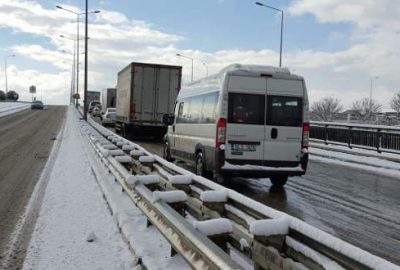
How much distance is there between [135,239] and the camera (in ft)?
20.5

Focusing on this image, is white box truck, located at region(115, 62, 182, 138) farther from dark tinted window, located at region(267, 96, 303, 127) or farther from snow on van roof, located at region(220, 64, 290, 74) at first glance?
dark tinted window, located at region(267, 96, 303, 127)

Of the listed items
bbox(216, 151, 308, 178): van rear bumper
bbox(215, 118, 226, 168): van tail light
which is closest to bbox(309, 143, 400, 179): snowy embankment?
bbox(216, 151, 308, 178): van rear bumper

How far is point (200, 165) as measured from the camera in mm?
12453

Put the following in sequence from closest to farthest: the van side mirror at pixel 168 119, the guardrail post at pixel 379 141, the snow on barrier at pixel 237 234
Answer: the snow on barrier at pixel 237 234, the van side mirror at pixel 168 119, the guardrail post at pixel 379 141

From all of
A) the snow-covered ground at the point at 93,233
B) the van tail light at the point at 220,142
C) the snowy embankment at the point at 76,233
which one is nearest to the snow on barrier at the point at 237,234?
the snow-covered ground at the point at 93,233

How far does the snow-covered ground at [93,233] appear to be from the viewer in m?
5.70

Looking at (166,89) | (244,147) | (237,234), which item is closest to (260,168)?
(244,147)

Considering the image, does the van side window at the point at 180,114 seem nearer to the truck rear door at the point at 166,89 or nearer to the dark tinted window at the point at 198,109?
the dark tinted window at the point at 198,109

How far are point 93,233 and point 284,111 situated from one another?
584 cm

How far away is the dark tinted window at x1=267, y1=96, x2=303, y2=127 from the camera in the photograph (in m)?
11.4

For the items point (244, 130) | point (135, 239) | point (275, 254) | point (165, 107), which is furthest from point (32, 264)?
point (165, 107)

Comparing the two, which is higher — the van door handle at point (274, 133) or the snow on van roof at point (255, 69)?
the snow on van roof at point (255, 69)

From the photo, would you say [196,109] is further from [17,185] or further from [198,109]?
[17,185]

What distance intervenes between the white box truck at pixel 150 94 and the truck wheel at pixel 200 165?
1465cm
